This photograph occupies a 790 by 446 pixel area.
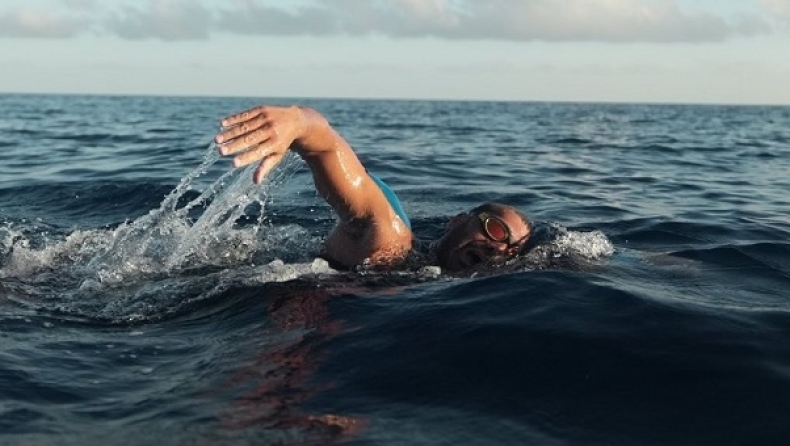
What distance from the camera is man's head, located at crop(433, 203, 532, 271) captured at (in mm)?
6258

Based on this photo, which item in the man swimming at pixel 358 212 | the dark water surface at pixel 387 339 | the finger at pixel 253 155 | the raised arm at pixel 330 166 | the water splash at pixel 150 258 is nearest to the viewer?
the dark water surface at pixel 387 339

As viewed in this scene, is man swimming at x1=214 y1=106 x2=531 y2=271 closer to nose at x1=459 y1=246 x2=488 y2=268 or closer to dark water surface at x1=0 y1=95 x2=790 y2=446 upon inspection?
nose at x1=459 y1=246 x2=488 y2=268

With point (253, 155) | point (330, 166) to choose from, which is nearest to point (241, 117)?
point (253, 155)

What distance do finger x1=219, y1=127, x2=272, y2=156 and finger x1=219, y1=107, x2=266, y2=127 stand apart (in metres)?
0.09

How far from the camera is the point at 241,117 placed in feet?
16.0

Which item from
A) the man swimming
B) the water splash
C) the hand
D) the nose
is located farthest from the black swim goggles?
the hand

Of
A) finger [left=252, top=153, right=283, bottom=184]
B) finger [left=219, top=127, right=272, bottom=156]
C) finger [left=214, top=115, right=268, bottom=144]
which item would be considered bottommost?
finger [left=252, top=153, right=283, bottom=184]

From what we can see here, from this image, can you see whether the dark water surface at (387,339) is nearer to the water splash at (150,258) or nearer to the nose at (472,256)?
the water splash at (150,258)

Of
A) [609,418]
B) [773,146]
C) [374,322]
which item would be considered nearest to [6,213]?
[374,322]

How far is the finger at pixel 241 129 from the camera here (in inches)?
188

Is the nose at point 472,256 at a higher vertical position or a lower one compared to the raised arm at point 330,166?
lower

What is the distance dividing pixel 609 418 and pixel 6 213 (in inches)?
344

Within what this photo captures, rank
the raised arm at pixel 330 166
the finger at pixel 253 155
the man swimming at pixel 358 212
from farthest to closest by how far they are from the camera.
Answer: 1. the man swimming at pixel 358 212
2. the raised arm at pixel 330 166
3. the finger at pixel 253 155

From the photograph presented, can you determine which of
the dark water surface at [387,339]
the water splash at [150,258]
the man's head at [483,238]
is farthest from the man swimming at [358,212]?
the water splash at [150,258]
